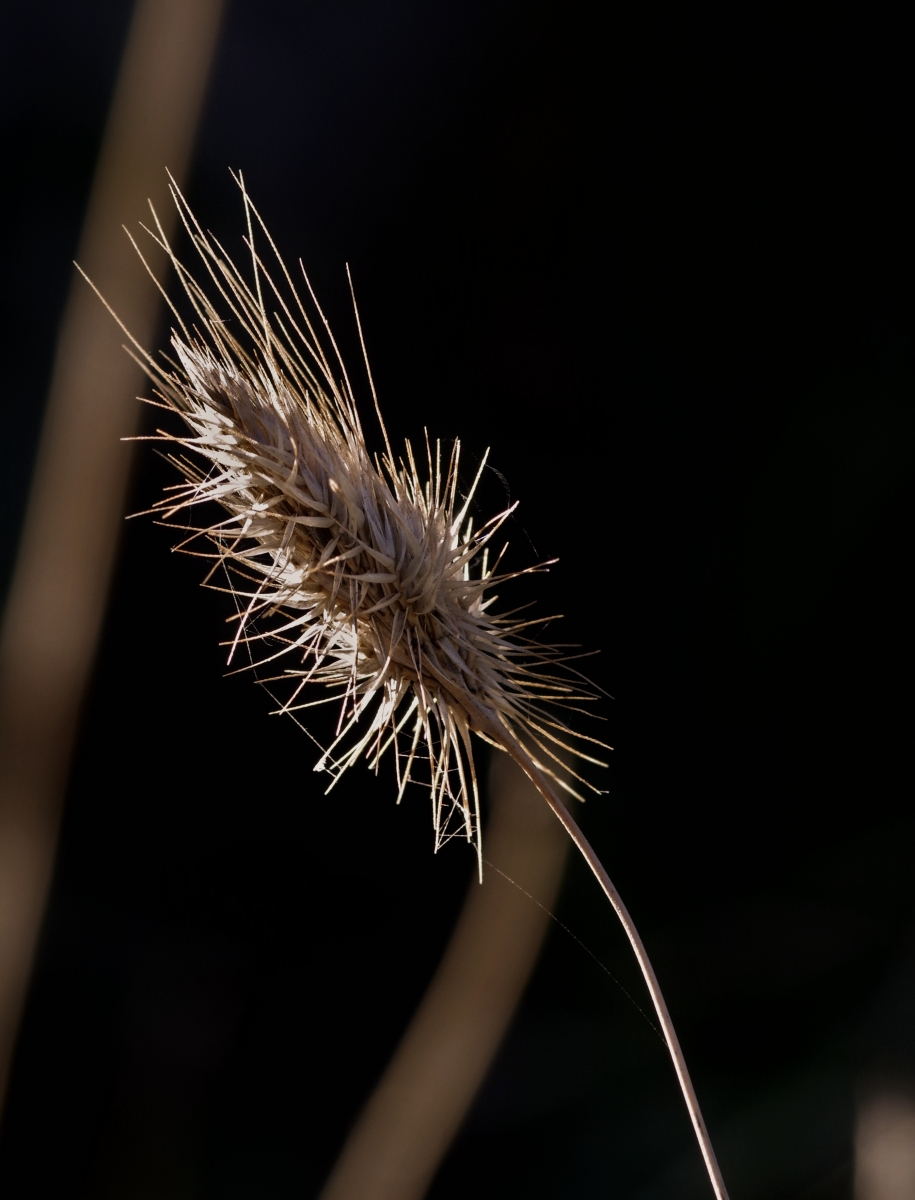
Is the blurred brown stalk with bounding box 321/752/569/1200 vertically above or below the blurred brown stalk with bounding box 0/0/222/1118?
below

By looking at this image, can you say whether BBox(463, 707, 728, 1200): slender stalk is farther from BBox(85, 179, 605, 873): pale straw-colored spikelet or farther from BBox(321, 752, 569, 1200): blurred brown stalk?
BBox(321, 752, 569, 1200): blurred brown stalk

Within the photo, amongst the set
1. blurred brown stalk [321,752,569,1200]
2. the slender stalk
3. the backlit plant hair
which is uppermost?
the backlit plant hair

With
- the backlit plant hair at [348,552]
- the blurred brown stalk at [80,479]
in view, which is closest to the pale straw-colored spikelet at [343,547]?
the backlit plant hair at [348,552]

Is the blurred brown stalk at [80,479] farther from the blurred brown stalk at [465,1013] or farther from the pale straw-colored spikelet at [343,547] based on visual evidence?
the pale straw-colored spikelet at [343,547]

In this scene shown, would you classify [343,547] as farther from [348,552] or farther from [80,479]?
[80,479]

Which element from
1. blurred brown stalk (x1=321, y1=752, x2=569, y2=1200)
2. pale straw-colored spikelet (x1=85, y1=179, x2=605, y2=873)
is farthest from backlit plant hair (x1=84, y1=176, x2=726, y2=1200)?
blurred brown stalk (x1=321, y1=752, x2=569, y2=1200)

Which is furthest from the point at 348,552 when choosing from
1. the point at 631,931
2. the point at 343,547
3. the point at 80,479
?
the point at 80,479
